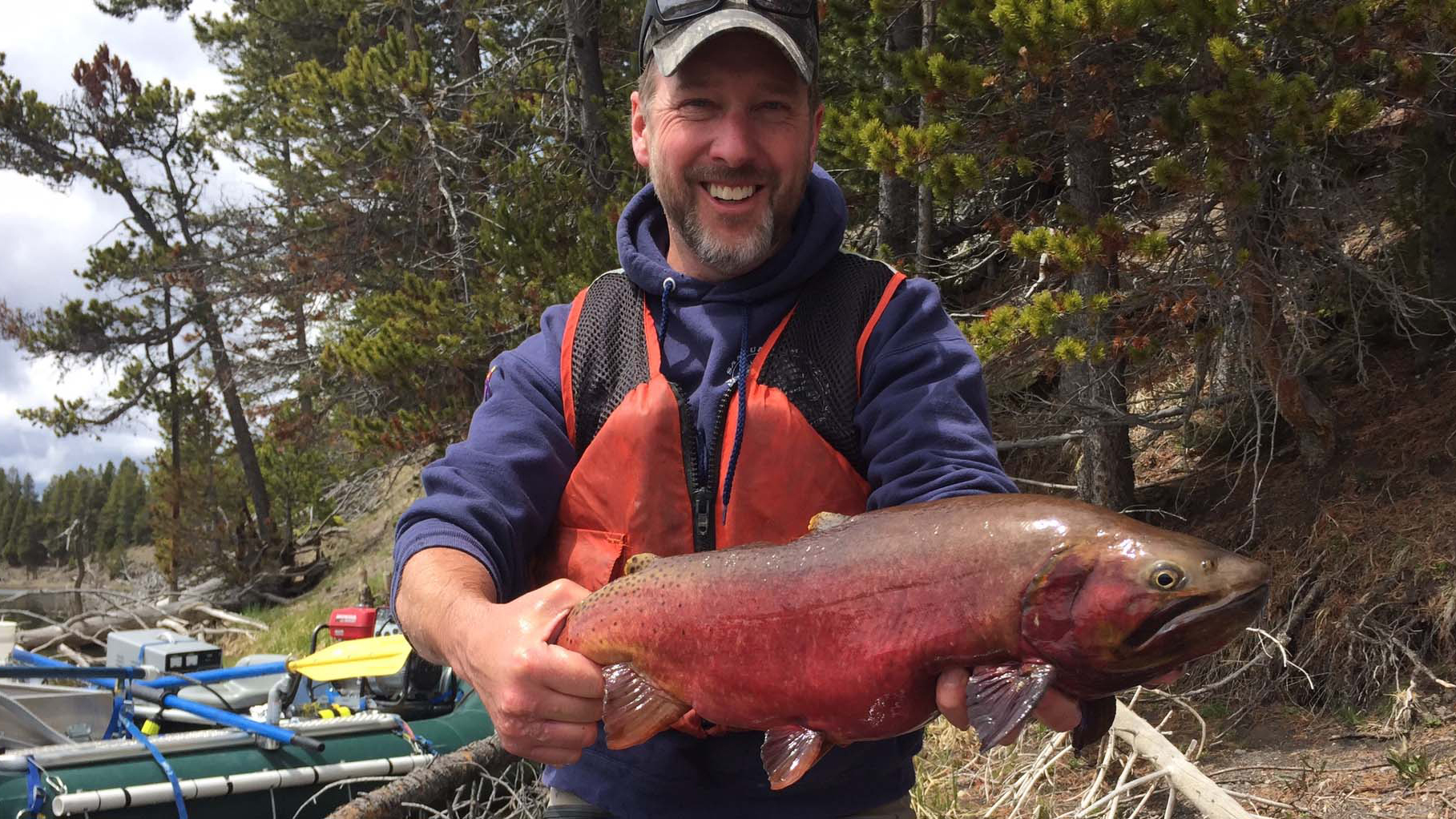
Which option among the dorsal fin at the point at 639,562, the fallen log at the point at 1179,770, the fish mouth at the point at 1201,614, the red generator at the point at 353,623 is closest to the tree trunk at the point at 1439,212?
the fallen log at the point at 1179,770

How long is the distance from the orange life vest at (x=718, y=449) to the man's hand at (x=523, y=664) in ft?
1.17

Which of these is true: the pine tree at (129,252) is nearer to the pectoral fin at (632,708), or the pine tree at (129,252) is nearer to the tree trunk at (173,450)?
the tree trunk at (173,450)

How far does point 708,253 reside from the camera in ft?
8.69

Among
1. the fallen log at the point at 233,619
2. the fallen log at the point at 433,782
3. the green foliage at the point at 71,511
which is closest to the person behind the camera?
the fallen log at the point at 433,782

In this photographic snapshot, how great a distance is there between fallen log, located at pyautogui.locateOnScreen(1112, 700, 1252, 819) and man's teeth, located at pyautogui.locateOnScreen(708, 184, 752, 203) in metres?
3.16

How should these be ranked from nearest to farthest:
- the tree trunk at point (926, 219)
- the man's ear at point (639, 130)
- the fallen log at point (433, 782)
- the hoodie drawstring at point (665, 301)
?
the hoodie drawstring at point (665, 301)
the man's ear at point (639, 130)
the fallen log at point (433, 782)
the tree trunk at point (926, 219)

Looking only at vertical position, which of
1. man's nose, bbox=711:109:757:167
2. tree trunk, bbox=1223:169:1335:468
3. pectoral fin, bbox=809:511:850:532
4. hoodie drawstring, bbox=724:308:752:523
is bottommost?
tree trunk, bbox=1223:169:1335:468

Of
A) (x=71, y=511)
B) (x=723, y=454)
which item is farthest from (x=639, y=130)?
(x=71, y=511)

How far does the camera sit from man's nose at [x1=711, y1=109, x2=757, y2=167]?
8.30 ft

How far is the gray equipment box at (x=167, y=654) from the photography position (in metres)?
7.33

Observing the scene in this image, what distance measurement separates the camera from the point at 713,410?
2.52 metres

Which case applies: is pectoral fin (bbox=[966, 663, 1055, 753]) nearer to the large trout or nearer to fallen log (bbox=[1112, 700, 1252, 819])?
the large trout

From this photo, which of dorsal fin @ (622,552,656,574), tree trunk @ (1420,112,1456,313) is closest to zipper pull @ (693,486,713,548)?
dorsal fin @ (622,552,656,574)

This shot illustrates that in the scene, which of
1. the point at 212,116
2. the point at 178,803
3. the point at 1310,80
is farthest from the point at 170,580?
the point at 1310,80
